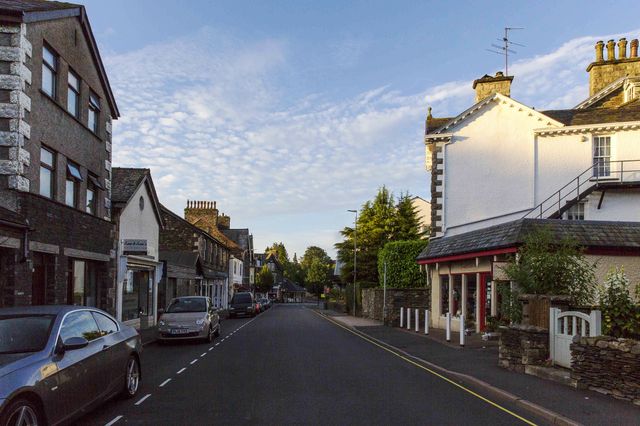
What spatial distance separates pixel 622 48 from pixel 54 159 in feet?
98.8

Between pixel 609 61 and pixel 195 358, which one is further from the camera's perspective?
pixel 609 61

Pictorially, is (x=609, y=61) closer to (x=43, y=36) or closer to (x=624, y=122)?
(x=624, y=122)

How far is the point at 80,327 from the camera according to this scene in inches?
294

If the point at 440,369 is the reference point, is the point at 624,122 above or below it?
above

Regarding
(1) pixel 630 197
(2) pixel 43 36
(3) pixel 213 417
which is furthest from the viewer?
(1) pixel 630 197

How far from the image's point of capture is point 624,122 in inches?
931

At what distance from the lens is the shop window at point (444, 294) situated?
24.4 m

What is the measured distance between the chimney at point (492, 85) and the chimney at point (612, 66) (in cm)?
670

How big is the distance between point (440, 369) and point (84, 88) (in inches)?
569

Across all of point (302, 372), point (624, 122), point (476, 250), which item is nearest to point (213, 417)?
point (302, 372)

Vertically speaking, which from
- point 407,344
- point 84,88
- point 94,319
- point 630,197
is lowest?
point 407,344

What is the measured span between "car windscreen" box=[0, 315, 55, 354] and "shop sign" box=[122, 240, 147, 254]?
14367 millimetres

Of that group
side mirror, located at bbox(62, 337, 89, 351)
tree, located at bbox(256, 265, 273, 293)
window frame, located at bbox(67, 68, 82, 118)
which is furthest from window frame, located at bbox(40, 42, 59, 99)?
tree, located at bbox(256, 265, 273, 293)

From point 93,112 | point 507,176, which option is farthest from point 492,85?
point 93,112
